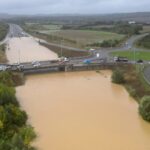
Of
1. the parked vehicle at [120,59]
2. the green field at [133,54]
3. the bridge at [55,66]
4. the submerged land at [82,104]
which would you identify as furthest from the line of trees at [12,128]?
the green field at [133,54]

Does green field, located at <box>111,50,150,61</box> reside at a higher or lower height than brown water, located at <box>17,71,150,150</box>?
higher

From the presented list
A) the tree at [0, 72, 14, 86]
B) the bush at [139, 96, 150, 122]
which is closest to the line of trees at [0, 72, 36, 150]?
the tree at [0, 72, 14, 86]

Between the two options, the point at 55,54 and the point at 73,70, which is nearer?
the point at 73,70

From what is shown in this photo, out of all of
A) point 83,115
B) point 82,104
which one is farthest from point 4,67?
point 83,115

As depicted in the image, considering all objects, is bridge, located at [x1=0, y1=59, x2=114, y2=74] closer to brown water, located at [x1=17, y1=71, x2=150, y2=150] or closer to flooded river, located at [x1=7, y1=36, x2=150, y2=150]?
flooded river, located at [x1=7, y1=36, x2=150, y2=150]

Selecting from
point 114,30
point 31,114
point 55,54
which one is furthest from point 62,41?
point 31,114

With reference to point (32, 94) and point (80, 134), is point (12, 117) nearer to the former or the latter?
point (80, 134)

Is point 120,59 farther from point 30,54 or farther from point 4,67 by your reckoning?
point 30,54
